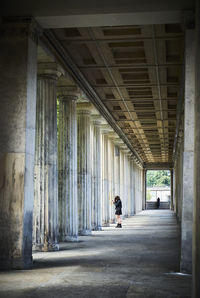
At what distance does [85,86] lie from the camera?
22312 mm

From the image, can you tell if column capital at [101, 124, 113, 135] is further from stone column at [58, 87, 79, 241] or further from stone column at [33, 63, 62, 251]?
stone column at [33, 63, 62, 251]

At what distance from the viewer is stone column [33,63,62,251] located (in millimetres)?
17172

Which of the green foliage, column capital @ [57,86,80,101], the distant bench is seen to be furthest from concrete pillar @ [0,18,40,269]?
the green foliage

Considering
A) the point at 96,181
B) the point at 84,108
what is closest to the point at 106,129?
the point at 96,181

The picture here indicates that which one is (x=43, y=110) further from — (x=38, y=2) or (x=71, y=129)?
(x=38, y=2)

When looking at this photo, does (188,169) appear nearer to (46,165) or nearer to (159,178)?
(46,165)

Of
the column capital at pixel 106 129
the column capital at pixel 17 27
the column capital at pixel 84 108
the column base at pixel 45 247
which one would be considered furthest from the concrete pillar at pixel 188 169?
the column capital at pixel 106 129

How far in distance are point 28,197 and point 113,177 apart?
1047 inches

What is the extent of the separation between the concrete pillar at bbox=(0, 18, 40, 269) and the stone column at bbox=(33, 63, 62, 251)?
167 inches

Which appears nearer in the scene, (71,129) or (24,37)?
(24,37)

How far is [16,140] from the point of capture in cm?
1262

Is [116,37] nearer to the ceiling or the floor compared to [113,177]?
nearer to the ceiling

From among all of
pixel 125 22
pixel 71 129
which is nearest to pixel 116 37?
pixel 125 22

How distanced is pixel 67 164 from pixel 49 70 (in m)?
5.20
